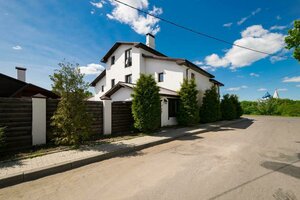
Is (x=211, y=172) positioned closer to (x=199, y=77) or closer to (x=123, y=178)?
(x=123, y=178)

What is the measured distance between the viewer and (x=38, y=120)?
6621 millimetres

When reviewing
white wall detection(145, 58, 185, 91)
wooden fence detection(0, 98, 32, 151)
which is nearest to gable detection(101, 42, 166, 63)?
white wall detection(145, 58, 185, 91)

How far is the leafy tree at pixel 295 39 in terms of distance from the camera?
20.4ft

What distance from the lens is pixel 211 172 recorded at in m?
4.36

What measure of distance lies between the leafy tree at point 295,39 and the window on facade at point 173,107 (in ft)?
28.7

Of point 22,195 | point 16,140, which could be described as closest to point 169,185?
point 22,195

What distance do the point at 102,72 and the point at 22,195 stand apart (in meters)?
21.0

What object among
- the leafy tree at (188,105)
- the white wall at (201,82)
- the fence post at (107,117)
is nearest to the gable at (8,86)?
the fence post at (107,117)

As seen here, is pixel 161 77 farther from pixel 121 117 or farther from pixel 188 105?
pixel 121 117

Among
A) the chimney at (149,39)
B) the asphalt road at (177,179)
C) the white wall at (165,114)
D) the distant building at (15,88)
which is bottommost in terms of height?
the asphalt road at (177,179)

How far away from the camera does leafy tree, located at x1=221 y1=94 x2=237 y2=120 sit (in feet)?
64.4

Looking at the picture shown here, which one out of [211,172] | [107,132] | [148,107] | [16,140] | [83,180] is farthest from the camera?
[148,107]

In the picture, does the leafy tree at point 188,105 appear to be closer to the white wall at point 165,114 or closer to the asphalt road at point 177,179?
the white wall at point 165,114

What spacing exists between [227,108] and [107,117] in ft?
51.5
